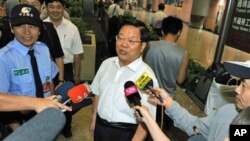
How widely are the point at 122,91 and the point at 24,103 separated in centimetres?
76

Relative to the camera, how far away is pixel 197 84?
3.97 m

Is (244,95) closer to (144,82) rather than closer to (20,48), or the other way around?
(144,82)

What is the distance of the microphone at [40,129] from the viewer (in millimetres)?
519

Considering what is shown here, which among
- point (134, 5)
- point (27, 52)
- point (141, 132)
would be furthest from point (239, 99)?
point (134, 5)

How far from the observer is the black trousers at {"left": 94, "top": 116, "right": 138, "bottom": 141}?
1824 millimetres

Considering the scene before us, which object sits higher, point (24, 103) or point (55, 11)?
point (55, 11)

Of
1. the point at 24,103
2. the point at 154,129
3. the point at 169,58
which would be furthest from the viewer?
the point at 169,58

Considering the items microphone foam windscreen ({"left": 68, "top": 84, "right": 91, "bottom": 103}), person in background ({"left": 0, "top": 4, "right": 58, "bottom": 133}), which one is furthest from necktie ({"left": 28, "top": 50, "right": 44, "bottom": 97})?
microphone foam windscreen ({"left": 68, "top": 84, "right": 91, "bottom": 103})

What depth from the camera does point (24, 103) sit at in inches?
46.6

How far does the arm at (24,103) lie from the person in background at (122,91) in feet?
2.05

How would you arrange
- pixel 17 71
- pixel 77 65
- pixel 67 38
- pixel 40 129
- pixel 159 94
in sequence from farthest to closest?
1. pixel 77 65
2. pixel 67 38
3. pixel 159 94
4. pixel 17 71
5. pixel 40 129

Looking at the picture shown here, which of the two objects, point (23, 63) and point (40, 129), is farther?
point (23, 63)

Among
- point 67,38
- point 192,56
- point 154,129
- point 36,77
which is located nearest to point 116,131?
point 154,129

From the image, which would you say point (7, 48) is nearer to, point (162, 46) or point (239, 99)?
point (239, 99)
